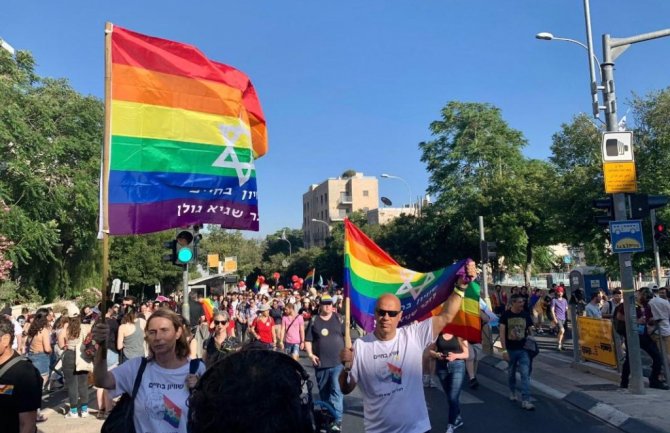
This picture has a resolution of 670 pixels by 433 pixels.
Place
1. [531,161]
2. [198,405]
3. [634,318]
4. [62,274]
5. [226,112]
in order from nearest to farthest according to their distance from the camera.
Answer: [198,405]
[226,112]
[634,318]
[62,274]
[531,161]

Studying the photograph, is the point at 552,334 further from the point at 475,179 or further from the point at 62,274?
the point at 62,274

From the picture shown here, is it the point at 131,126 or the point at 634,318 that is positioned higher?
the point at 131,126

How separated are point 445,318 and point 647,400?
6.04 metres

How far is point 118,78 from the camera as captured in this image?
5.00 m

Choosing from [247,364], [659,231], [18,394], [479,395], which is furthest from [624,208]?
[247,364]

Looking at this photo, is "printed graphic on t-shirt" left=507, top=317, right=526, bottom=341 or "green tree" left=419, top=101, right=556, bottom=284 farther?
"green tree" left=419, top=101, right=556, bottom=284

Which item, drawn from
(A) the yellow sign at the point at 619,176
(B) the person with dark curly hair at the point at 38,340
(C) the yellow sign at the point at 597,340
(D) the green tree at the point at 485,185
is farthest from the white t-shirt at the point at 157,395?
(D) the green tree at the point at 485,185

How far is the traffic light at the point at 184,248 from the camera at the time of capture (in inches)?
384

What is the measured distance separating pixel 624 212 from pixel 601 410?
358 cm

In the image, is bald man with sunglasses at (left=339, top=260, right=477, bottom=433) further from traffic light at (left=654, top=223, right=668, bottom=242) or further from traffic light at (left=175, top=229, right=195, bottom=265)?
traffic light at (left=654, top=223, right=668, bottom=242)

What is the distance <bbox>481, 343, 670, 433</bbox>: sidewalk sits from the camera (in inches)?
286

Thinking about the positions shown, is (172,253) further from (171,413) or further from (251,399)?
(251,399)

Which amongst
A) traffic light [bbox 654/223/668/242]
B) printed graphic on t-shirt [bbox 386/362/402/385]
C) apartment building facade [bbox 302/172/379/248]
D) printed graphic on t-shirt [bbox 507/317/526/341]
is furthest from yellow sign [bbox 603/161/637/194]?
apartment building facade [bbox 302/172/379/248]

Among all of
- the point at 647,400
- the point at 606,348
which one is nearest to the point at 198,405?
the point at 647,400
